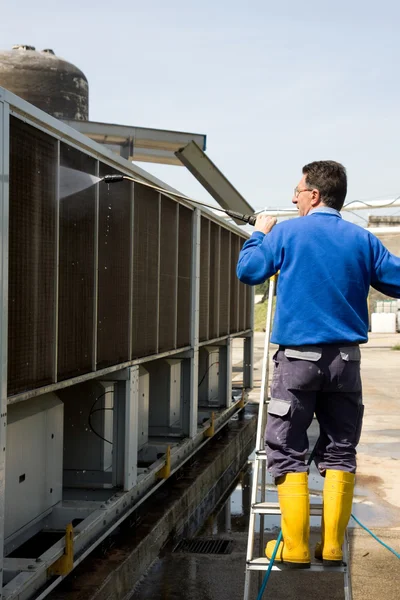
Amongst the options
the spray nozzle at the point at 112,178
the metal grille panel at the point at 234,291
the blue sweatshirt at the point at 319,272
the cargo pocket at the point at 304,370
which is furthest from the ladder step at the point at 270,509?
the metal grille panel at the point at 234,291

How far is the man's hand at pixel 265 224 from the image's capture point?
385 centimetres

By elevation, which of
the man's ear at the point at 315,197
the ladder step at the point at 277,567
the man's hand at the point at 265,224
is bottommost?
the ladder step at the point at 277,567

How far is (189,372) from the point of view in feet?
25.2

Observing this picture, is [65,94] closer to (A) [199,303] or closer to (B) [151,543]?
(A) [199,303]

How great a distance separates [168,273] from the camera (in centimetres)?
679

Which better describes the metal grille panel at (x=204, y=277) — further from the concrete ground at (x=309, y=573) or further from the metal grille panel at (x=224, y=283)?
the concrete ground at (x=309, y=573)

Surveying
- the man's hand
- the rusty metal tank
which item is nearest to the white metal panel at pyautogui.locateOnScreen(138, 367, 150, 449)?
the rusty metal tank

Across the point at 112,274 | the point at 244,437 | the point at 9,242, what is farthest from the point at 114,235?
the point at 244,437

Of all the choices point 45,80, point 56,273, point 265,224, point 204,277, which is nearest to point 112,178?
point 56,273

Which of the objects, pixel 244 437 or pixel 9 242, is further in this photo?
pixel 244 437

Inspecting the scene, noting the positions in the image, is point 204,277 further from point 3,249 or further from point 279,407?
point 3,249

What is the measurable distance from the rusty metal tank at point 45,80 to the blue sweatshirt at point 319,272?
4.70 meters

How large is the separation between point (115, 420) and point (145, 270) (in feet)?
3.88

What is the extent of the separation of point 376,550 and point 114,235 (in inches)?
121
